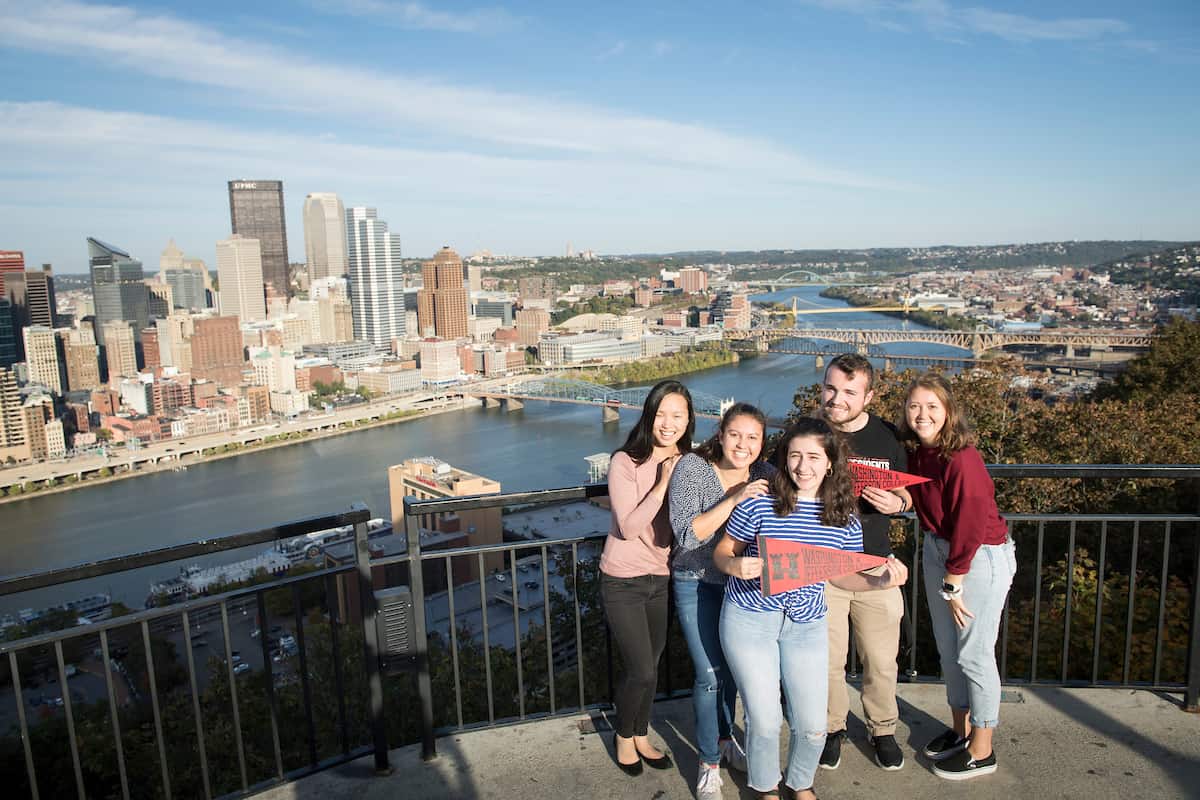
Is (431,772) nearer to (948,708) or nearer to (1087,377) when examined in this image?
(948,708)

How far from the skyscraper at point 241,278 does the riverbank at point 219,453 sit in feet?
145

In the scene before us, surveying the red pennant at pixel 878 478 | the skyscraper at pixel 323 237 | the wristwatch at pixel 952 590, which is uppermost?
the skyscraper at pixel 323 237

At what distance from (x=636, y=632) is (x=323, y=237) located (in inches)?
4247

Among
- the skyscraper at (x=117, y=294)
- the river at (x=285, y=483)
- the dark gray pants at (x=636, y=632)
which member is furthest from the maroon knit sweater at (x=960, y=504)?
the skyscraper at (x=117, y=294)

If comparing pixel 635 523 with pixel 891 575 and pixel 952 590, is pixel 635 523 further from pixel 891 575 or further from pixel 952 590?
pixel 952 590

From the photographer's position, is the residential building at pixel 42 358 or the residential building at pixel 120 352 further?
the residential building at pixel 120 352

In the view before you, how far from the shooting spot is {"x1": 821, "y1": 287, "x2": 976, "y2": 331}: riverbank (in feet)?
153

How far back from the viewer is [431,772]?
1882 millimetres

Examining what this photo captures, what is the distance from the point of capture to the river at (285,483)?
67.1 ft

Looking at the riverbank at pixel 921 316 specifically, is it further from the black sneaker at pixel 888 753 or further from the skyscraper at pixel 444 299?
the black sneaker at pixel 888 753

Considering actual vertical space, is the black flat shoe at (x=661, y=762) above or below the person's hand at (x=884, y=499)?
below

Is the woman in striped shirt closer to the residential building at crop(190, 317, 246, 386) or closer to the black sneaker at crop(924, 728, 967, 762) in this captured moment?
the black sneaker at crop(924, 728, 967, 762)

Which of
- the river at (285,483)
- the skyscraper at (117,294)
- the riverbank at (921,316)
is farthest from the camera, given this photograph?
the skyscraper at (117,294)

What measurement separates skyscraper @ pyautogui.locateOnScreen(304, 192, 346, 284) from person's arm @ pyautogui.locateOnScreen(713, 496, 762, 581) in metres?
104
